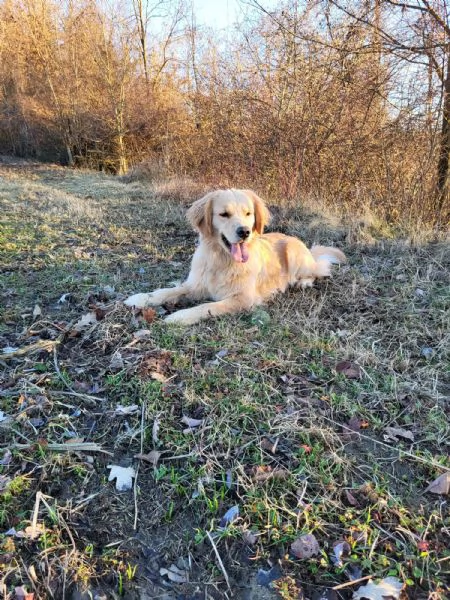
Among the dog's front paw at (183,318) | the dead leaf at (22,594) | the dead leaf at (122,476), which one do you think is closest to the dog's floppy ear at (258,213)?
the dog's front paw at (183,318)

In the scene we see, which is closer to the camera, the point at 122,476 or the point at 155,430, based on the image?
the point at 122,476

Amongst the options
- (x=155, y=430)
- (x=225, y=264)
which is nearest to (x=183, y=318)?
(x=225, y=264)

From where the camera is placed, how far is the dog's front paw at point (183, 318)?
3220 millimetres

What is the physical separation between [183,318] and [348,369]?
4.39 ft

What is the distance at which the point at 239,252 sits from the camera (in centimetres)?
355

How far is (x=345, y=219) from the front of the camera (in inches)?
239

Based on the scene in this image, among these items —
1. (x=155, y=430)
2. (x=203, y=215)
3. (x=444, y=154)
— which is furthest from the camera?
(x=444, y=154)

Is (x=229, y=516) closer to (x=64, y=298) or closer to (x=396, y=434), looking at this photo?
(x=396, y=434)

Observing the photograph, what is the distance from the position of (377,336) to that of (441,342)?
0.45 meters

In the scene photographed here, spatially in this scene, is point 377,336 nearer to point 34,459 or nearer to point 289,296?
point 289,296

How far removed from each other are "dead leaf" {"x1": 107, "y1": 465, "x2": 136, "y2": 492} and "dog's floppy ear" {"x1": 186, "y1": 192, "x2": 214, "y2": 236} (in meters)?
2.29

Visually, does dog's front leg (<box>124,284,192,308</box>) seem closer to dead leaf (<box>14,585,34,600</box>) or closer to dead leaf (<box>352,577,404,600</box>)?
dead leaf (<box>14,585,34,600</box>)

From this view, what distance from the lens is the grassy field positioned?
4.92 feet

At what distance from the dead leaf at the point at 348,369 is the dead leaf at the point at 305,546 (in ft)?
4.06
